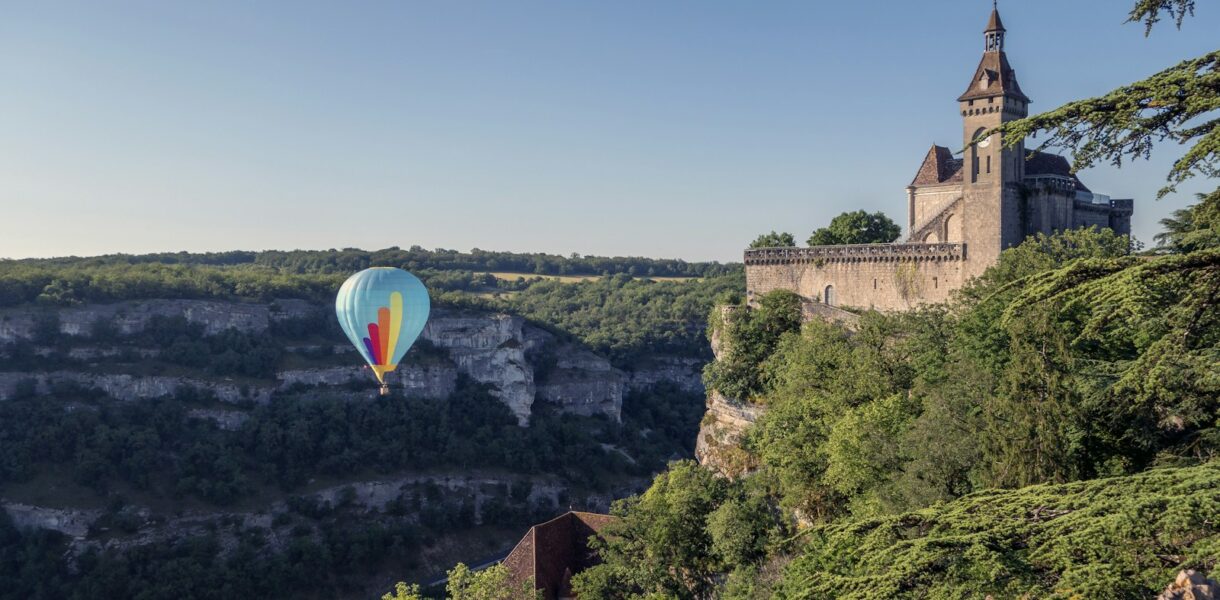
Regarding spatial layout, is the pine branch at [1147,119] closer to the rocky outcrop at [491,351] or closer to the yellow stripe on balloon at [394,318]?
the yellow stripe on balloon at [394,318]

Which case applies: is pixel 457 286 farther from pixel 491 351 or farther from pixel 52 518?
pixel 52 518

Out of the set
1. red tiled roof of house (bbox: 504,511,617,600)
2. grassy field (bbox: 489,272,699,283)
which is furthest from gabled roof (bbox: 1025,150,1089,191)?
grassy field (bbox: 489,272,699,283)

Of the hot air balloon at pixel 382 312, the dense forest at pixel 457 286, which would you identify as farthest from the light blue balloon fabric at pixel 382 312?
the dense forest at pixel 457 286

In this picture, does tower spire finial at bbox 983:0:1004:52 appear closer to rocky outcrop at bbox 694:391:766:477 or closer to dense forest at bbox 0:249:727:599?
rocky outcrop at bbox 694:391:766:477

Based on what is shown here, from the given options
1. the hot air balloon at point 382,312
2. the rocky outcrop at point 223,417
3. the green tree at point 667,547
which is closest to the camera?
the green tree at point 667,547

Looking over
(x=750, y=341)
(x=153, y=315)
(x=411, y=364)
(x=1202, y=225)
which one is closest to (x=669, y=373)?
(x=411, y=364)

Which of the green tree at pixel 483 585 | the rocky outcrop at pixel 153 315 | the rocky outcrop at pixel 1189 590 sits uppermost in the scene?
the rocky outcrop at pixel 1189 590
